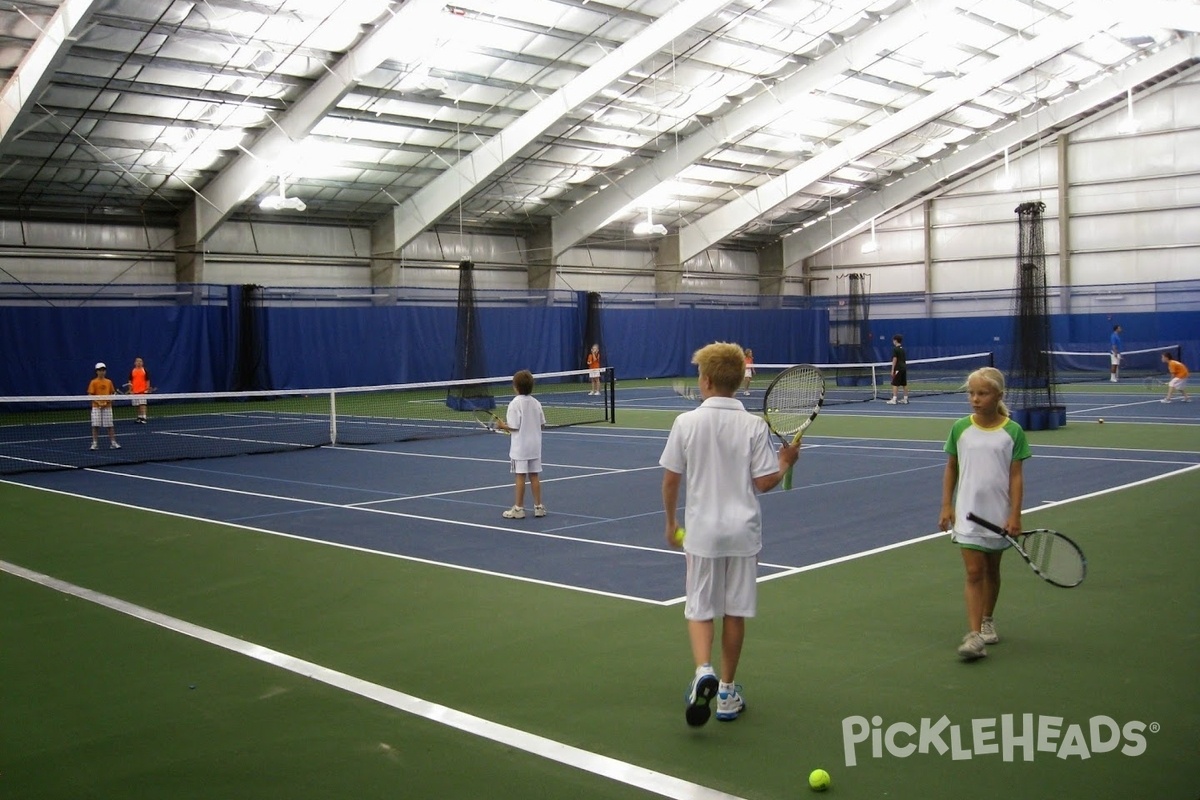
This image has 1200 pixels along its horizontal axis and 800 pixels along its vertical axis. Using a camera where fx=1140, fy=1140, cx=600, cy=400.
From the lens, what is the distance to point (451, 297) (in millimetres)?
36688

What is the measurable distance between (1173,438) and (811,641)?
12780 millimetres

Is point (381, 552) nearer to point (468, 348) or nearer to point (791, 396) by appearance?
point (791, 396)

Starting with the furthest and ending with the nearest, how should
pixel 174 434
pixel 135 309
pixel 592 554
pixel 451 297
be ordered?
pixel 451 297 → pixel 135 309 → pixel 174 434 → pixel 592 554

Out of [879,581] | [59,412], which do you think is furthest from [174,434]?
[879,581]

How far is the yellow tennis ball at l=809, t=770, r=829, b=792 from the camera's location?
4137 mm

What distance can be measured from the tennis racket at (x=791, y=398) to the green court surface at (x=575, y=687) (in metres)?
1.22

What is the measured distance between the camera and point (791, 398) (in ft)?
20.0

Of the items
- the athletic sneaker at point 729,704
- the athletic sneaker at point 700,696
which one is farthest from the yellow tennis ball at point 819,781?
the athletic sneaker at point 729,704

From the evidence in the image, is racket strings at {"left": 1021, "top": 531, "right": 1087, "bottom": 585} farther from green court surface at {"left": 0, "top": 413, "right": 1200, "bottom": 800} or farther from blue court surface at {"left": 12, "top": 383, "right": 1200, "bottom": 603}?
blue court surface at {"left": 12, "top": 383, "right": 1200, "bottom": 603}

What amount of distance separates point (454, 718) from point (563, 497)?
714cm

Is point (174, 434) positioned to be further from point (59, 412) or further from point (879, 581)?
point (879, 581)

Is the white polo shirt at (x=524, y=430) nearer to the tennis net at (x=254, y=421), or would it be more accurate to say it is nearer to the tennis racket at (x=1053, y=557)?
the tennis racket at (x=1053, y=557)

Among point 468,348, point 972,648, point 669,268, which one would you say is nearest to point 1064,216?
point 669,268

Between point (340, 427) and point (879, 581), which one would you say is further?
point (340, 427)
